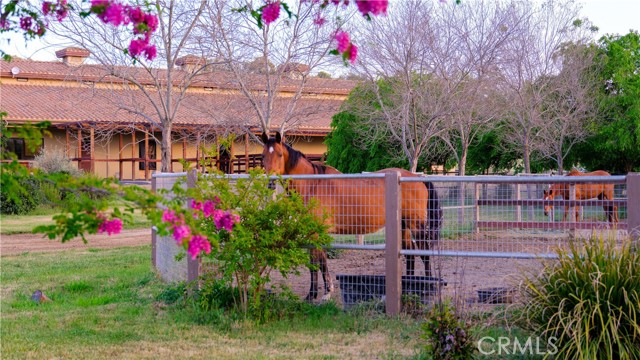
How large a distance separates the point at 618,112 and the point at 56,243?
2036 centimetres

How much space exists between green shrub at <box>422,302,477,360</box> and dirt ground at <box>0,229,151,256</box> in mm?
10974

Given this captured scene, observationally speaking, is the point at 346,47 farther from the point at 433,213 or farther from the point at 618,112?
the point at 618,112

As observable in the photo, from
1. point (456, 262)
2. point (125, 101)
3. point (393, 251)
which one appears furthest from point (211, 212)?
point (125, 101)

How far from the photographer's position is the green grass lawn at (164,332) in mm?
6375

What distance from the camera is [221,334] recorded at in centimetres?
708

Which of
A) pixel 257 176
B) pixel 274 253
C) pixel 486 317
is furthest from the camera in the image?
pixel 257 176

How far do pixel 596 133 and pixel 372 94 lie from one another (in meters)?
9.19

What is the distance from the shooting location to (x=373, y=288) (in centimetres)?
783

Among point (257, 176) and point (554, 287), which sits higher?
point (257, 176)

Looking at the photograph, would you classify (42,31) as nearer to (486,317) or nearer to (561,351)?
(561,351)

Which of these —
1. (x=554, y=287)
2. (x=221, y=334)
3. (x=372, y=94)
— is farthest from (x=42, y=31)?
(x=372, y=94)

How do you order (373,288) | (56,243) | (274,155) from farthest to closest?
1. (56,243)
2. (274,155)
3. (373,288)

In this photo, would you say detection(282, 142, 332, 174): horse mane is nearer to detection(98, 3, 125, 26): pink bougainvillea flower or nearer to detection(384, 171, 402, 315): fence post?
detection(384, 171, 402, 315): fence post

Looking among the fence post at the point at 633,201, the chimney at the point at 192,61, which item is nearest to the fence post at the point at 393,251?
the fence post at the point at 633,201
